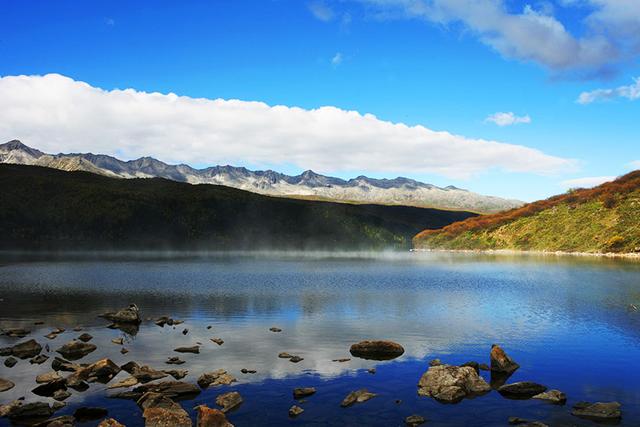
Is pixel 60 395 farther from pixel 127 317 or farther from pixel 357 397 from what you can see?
pixel 127 317

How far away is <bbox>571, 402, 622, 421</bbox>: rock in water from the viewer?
2662 cm

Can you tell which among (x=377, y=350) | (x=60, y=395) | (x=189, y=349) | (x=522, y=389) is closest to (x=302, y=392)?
(x=377, y=350)

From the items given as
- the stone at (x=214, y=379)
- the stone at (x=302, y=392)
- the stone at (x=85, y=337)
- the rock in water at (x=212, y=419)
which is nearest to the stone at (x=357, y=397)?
the stone at (x=302, y=392)

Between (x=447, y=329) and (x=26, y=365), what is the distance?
37865mm

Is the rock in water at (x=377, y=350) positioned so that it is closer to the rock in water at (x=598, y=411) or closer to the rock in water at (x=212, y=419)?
the rock in water at (x=598, y=411)

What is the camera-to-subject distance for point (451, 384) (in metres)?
31.2

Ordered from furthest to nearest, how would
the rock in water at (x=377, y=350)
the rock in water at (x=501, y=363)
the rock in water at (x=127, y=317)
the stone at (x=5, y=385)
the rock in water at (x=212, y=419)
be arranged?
the rock in water at (x=127, y=317)
the rock in water at (x=377, y=350)
the rock in water at (x=501, y=363)
the stone at (x=5, y=385)
the rock in water at (x=212, y=419)

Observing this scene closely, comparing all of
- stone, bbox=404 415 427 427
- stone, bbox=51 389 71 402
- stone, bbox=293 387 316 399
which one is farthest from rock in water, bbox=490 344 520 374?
stone, bbox=51 389 71 402

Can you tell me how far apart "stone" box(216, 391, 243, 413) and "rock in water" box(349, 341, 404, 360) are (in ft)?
44.8

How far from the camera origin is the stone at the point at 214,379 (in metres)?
32.6

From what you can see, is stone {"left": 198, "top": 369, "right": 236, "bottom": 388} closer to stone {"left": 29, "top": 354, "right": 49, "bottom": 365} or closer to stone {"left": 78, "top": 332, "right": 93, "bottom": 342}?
stone {"left": 29, "top": 354, "right": 49, "bottom": 365}

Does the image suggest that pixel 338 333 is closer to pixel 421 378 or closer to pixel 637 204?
pixel 421 378

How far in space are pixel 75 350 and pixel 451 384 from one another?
3081 centimetres

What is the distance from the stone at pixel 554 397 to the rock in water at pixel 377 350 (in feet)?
41.7
